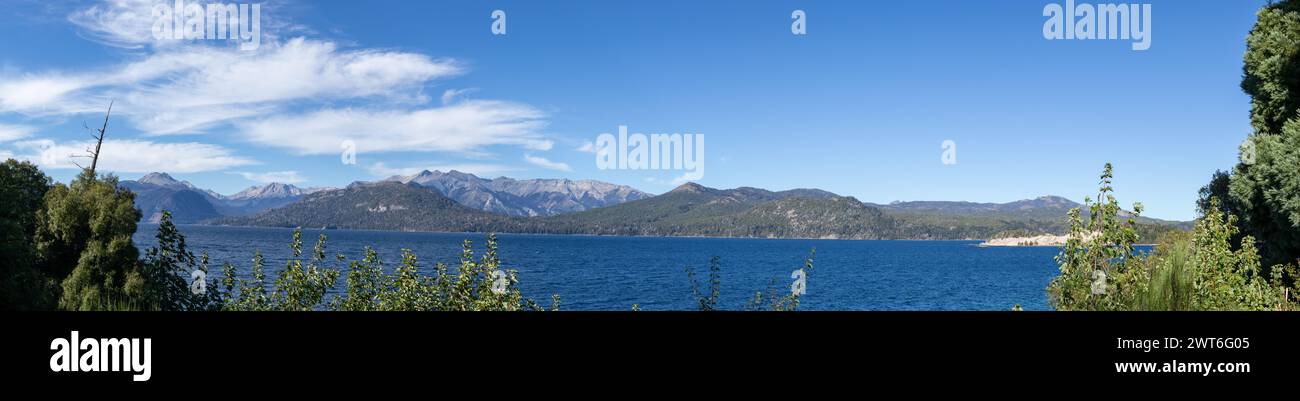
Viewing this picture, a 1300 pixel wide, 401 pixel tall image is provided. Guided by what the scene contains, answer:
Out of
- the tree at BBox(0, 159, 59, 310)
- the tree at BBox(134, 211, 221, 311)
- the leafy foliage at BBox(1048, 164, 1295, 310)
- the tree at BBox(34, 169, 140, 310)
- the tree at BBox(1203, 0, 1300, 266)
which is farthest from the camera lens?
the tree at BBox(34, 169, 140, 310)

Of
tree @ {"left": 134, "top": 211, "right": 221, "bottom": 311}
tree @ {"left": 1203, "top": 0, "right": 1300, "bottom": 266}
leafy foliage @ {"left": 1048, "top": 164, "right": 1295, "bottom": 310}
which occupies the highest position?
tree @ {"left": 1203, "top": 0, "right": 1300, "bottom": 266}

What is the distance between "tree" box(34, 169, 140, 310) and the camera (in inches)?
1068

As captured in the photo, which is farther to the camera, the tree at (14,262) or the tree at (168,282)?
the tree at (168,282)

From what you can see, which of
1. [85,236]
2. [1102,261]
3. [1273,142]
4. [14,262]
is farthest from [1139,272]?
[85,236]

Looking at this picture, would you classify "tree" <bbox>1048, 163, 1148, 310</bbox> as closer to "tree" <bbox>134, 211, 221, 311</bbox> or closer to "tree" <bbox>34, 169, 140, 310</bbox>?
"tree" <bbox>134, 211, 221, 311</bbox>

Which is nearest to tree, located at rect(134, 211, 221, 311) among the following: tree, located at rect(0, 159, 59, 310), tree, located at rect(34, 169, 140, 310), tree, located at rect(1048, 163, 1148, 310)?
tree, located at rect(34, 169, 140, 310)

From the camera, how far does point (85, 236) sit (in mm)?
28156

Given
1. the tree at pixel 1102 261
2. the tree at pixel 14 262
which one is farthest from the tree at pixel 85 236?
the tree at pixel 1102 261

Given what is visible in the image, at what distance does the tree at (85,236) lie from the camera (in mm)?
27125

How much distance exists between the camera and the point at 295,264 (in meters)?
12.6

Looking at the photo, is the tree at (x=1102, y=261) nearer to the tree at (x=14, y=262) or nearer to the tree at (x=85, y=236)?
the tree at (x=14, y=262)

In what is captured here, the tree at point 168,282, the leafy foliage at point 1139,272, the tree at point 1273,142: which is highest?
the tree at point 1273,142
